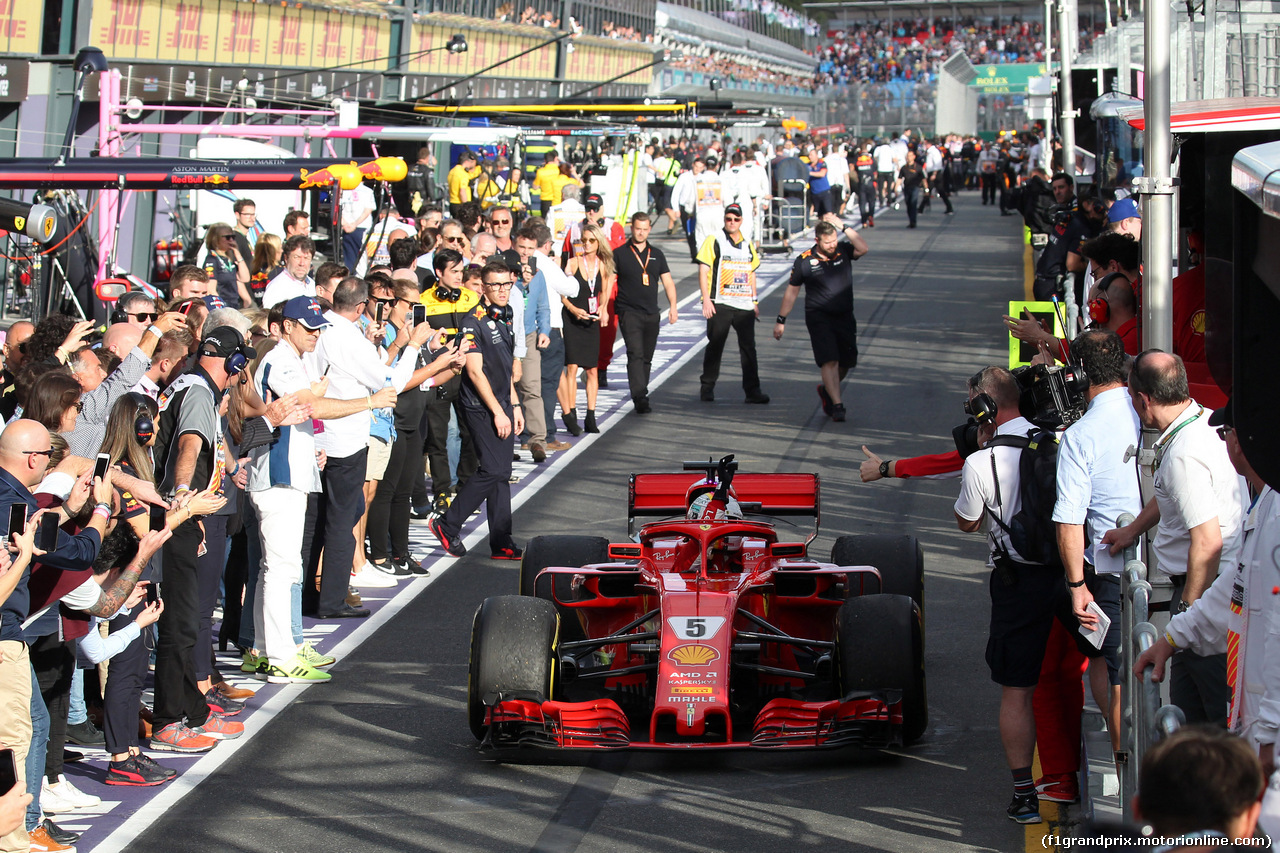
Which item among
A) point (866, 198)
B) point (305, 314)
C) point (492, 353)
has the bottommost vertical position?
point (305, 314)

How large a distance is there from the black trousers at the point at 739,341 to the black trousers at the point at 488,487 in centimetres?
502

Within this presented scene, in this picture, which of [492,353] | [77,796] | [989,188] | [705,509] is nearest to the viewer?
[77,796]

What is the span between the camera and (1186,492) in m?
5.55

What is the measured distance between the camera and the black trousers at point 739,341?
50.2 feet

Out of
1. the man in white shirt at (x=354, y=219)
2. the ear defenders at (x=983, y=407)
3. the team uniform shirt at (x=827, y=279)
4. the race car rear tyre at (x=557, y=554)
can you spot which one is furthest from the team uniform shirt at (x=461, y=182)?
the ear defenders at (x=983, y=407)

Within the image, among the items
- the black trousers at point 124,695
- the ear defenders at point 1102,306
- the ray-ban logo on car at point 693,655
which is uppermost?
the ear defenders at point 1102,306

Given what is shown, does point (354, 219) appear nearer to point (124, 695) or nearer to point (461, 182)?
point (461, 182)

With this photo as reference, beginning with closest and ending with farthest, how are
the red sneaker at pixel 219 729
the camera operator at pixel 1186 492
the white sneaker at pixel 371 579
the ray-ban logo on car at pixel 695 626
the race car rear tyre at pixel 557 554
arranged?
the camera operator at pixel 1186 492, the ray-ban logo on car at pixel 695 626, the red sneaker at pixel 219 729, the race car rear tyre at pixel 557 554, the white sneaker at pixel 371 579

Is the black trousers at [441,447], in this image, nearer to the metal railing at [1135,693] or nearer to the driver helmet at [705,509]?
the driver helmet at [705,509]

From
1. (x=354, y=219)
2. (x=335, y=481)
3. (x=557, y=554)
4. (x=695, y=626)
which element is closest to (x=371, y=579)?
(x=335, y=481)

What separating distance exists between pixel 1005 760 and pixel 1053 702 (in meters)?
0.74

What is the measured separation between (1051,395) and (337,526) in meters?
4.43

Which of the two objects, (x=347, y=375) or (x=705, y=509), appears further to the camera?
(x=347, y=375)

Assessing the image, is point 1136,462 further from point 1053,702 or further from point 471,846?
point 471,846
